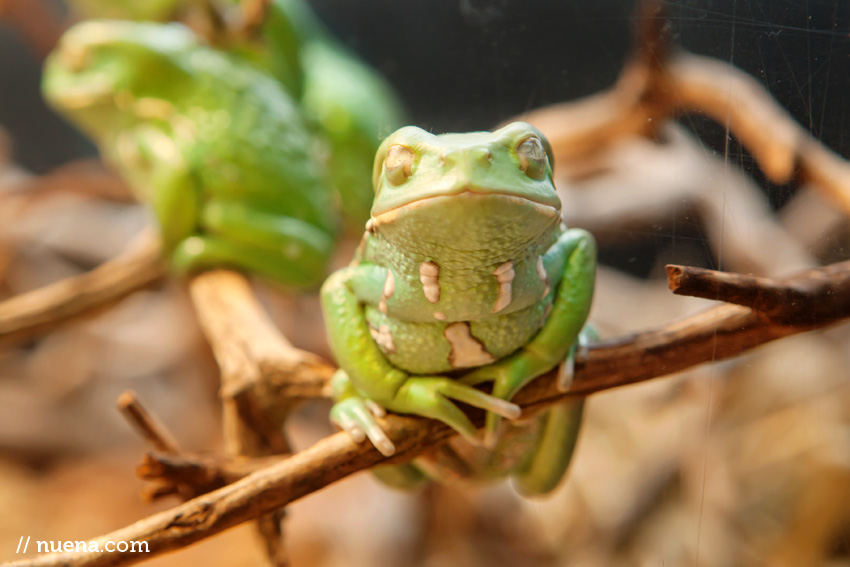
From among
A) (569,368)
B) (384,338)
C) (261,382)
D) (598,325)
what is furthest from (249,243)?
(598,325)

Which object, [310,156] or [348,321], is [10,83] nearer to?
[310,156]

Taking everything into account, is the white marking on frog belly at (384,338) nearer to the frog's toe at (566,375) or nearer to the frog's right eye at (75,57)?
the frog's toe at (566,375)

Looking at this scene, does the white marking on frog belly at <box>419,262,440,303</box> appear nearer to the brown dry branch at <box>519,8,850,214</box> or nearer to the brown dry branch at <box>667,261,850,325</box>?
the brown dry branch at <box>667,261,850,325</box>

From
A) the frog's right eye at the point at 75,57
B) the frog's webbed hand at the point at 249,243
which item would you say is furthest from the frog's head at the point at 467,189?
the frog's right eye at the point at 75,57

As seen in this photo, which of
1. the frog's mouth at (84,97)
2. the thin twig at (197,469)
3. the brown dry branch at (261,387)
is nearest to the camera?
the thin twig at (197,469)

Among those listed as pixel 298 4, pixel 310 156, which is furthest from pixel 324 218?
pixel 298 4

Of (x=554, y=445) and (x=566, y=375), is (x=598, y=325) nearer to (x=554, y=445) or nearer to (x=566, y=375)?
(x=554, y=445)

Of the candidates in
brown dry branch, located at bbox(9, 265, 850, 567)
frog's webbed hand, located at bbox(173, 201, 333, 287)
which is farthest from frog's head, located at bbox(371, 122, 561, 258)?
frog's webbed hand, located at bbox(173, 201, 333, 287)
